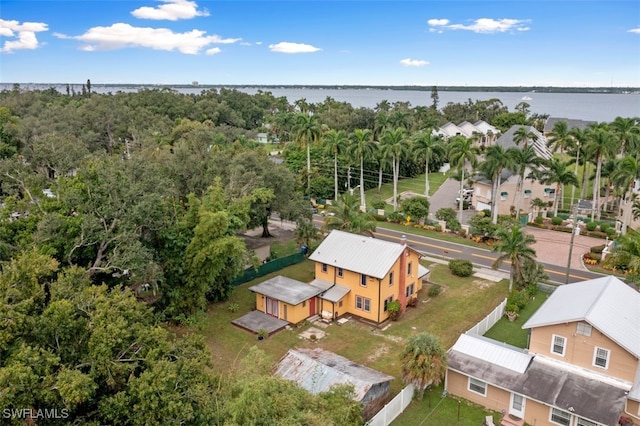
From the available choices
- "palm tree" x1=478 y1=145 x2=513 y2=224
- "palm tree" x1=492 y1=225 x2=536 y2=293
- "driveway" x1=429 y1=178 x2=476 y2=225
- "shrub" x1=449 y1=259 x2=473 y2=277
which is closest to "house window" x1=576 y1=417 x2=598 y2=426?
"palm tree" x1=492 y1=225 x2=536 y2=293

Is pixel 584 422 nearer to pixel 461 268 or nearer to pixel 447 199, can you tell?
pixel 461 268

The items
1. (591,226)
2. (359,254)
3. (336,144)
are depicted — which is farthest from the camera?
(336,144)

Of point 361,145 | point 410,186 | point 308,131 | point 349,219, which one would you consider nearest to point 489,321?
point 349,219

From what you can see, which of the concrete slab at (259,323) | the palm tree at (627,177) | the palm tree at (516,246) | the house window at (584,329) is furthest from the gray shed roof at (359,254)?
Answer: the palm tree at (627,177)

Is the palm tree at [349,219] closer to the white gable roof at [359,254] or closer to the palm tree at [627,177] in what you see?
the white gable roof at [359,254]

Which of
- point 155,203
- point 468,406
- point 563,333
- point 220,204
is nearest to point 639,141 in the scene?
point 563,333

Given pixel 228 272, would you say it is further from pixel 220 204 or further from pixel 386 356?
pixel 386 356
